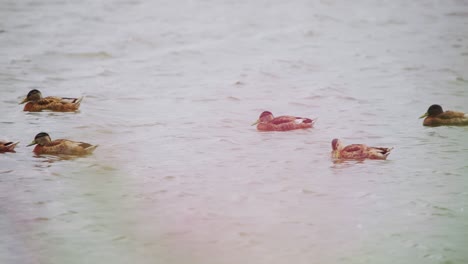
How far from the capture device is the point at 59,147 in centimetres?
1128

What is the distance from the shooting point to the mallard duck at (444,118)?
12.9 metres

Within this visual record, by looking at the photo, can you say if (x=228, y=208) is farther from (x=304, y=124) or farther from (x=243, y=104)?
(x=243, y=104)

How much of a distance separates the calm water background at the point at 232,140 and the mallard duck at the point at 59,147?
22 centimetres

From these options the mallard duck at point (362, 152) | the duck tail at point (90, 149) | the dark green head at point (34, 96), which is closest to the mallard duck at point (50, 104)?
the dark green head at point (34, 96)

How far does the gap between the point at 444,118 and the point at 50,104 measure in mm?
6206

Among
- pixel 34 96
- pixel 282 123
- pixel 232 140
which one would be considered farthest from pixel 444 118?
pixel 34 96

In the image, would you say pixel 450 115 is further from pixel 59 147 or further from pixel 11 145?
pixel 11 145

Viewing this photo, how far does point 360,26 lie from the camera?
2391 cm

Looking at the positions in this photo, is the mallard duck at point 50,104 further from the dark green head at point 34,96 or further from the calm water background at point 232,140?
the calm water background at point 232,140

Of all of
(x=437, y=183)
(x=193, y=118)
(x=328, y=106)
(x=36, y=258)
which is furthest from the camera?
(x=328, y=106)

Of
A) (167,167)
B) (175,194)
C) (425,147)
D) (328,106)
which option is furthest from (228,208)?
(328,106)

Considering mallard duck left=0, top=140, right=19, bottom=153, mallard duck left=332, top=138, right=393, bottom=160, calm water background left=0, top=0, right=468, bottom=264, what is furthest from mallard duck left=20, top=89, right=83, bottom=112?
mallard duck left=332, top=138, right=393, bottom=160

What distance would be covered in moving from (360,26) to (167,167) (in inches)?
559

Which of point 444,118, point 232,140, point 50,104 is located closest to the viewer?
point 232,140
